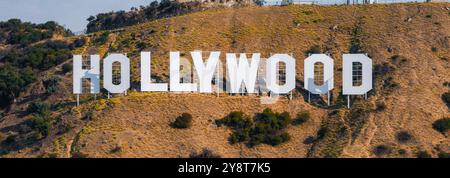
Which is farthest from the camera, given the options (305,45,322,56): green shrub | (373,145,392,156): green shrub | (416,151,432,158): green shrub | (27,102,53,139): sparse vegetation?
(305,45,322,56): green shrub

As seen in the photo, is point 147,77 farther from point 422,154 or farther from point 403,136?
point 422,154

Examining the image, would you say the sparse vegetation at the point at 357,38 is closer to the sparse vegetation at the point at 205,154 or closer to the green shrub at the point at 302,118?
the green shrub at the point at 302,118

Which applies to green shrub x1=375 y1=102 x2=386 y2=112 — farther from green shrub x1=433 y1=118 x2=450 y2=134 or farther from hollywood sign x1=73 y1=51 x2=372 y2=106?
green shrub x1=433 y1=118 x2=450 y2=134

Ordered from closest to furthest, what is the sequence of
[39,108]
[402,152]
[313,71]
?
[402,152] → [313,71] → [39,108]

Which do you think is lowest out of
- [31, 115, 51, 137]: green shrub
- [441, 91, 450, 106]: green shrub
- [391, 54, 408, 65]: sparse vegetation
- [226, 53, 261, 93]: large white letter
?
[31, 115, 51, 137]: green shrub

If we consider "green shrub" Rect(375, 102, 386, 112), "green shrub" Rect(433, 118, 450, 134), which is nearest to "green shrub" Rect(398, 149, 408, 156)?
"green shrub" Rect(433, 118, 450, 134)

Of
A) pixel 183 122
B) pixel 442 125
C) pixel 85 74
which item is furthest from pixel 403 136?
pixel 85 74
